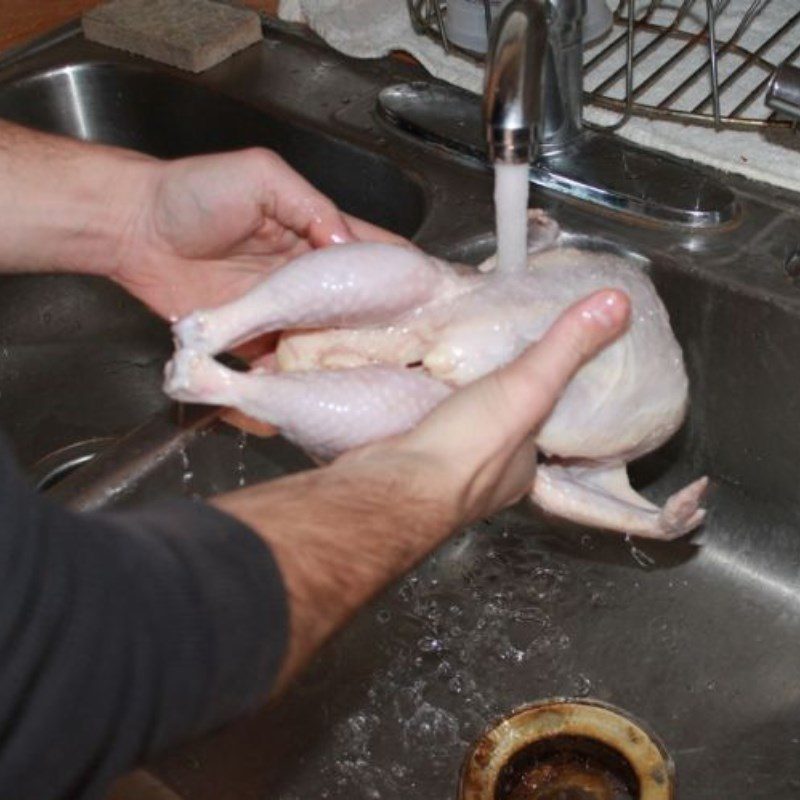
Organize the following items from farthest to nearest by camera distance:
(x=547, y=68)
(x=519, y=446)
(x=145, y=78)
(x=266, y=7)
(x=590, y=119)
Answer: (x=266, y=7)
(x=145, y=78)
(x=590, y=119)
(x=547, y=68)
(x=519, y=446)

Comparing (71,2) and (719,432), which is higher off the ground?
(71,2)

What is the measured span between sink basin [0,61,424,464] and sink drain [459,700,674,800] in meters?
0.61

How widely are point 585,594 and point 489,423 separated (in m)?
0.44

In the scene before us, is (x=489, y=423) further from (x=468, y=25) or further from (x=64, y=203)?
(x=468, y=25)

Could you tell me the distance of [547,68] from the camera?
129cm

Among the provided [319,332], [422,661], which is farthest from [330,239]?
[422,661]

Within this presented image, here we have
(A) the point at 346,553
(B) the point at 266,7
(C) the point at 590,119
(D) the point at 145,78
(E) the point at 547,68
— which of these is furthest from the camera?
(B) the point at 266,7

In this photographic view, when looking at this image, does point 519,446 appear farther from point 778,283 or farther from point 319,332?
point 778,283

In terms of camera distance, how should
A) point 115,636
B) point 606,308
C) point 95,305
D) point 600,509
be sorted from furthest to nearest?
point 95,305
point 600,509
point 606,308
point 115,636

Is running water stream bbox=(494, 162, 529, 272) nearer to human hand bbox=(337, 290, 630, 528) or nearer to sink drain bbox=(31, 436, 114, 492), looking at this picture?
human hand bbox=(337, 290, 630, 528)

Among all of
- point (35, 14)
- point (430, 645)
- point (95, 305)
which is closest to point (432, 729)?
point (430, 645)

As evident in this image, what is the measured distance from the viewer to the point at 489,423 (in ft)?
2.99

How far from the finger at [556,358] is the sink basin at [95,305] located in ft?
2.05

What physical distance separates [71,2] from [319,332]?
917mm
